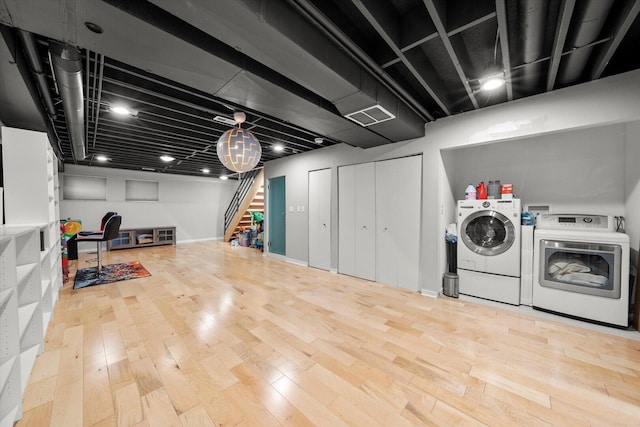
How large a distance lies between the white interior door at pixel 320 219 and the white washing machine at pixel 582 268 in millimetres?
3153

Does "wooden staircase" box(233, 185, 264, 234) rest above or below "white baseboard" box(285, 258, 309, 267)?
above

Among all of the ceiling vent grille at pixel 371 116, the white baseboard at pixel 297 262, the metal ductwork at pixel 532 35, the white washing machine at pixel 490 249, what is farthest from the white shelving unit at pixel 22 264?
the white washing machine at pixel 490 249

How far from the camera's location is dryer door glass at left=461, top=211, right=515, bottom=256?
3.02 meters

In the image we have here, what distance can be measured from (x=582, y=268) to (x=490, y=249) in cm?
86

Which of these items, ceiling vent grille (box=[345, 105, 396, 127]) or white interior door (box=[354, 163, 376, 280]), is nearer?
ceiling vent grille (box=[345, 105, 396, 127])

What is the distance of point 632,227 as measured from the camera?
2598 millimetres

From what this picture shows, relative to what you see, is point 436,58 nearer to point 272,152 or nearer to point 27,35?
point 27,35

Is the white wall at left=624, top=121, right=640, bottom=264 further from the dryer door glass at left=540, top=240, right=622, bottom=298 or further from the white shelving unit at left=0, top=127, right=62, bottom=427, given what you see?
the white shelving unit at left=0, top=127, right=62, bottom=427

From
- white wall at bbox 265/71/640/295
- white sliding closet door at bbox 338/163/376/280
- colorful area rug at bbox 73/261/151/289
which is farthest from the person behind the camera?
white sliding closet door at bbox 338/163/376/280

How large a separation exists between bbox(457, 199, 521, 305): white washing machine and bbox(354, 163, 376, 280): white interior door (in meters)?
1.30

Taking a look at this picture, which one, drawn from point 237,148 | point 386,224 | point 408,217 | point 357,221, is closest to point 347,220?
point 357,221

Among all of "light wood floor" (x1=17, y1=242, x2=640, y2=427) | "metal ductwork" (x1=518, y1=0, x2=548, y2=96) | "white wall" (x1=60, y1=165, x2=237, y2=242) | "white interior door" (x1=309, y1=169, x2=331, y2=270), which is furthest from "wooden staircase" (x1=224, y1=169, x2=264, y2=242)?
"metal ductwork" (x1=518, y1=0, x2=548, y2=96)

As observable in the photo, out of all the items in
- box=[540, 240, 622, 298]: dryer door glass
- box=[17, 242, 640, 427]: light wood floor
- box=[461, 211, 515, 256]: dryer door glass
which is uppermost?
box=[461, 211, 515, 256]: dryer door glass

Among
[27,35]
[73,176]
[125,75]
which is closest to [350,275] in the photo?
[125,75]
